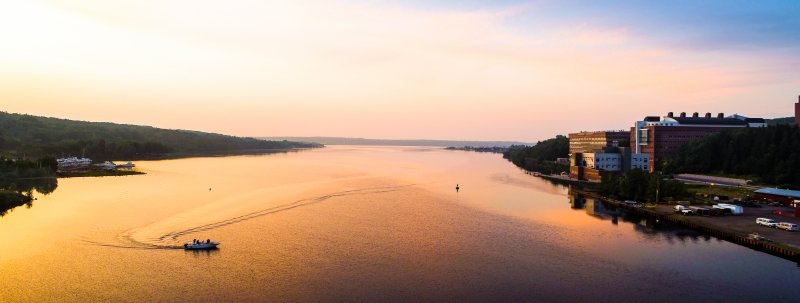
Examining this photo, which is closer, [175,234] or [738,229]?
[175,234]

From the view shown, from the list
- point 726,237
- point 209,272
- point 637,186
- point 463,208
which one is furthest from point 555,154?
point 209,272

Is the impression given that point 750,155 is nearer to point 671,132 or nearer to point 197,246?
point 671,132

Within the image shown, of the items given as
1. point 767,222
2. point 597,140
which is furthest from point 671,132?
point 767,222

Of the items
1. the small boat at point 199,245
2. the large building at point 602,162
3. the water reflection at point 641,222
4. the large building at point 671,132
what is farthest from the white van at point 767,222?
the large building at point 671,132

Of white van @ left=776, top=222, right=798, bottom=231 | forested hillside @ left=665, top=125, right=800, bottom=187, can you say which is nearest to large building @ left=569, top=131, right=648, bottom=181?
forested hillside @ left=665, top=125, right=800, bottom=187

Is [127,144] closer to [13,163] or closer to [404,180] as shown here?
[13,163]

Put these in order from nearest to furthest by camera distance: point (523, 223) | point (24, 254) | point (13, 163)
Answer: point (24, 254) → point (523, 223) → point (13, 163)

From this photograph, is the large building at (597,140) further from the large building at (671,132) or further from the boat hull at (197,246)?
the boat hull at (197,246)
